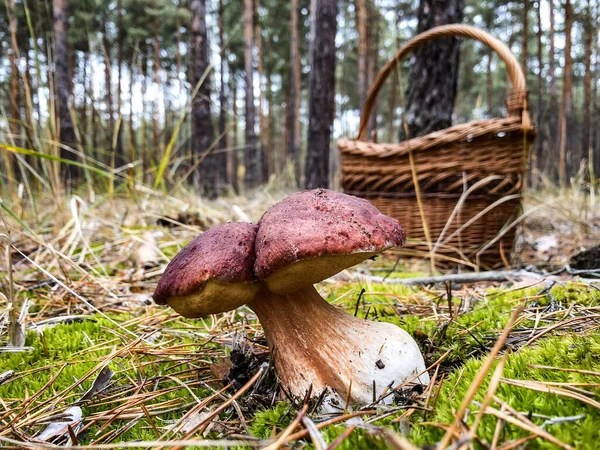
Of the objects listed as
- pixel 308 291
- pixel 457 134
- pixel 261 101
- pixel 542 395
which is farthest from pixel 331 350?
pixel 261 101

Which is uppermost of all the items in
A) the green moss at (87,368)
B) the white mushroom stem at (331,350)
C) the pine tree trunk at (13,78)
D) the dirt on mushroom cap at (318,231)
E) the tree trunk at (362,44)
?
the tree trunk at (362,44)

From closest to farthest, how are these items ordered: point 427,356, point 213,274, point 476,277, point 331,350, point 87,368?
point 213,274 → point 331,350 → point 427,356 → point 87,368 → point 476,277

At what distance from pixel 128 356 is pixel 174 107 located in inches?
98.1

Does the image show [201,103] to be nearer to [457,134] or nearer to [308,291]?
[457,134]

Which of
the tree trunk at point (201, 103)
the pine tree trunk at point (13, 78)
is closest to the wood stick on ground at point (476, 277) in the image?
the pine tree trunk at point (13, 78)

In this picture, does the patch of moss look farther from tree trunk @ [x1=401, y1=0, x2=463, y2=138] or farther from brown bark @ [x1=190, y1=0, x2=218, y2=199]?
brown bark @ [x1=190, y1=0, x2=218, y2=199]

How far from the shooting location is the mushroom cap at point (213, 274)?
90 cm

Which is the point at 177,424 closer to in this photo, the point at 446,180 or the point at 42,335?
the point at 42,335

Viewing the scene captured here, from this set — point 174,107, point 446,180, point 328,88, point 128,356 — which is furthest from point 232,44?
point 128,356

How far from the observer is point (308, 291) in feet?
3.68

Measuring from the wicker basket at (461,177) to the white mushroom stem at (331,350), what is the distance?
4.93ft

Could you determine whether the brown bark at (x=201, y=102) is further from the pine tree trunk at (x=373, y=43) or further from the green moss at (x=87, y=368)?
the green moss at (x=87, y=368)

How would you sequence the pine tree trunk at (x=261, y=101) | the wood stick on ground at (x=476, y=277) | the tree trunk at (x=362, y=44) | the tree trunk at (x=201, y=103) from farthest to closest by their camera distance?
the pine tree trunk at (x=261, y=101) < the tree trunk at (x=362, y=44) < the tree trunk at (x=201, y=103) < the wood stick on ground at (x=476, y=277)

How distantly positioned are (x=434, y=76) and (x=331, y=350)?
3146mm
